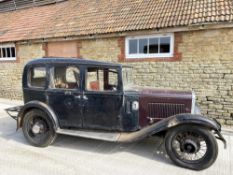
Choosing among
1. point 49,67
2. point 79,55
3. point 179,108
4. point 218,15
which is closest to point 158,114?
point 179,108

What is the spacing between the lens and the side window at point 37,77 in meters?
4.57

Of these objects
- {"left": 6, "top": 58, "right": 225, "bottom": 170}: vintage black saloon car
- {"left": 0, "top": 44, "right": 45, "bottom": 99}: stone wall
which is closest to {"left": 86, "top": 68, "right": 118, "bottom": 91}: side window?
{"left": 6, "top": 58, "right": 225, "bottom": 170}: vintage black saloon car

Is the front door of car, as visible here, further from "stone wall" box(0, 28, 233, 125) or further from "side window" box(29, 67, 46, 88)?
"stone wall" box(0, 28, 233, 125)

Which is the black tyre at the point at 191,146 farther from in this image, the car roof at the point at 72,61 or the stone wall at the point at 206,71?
the stone wall at the point at 206,71

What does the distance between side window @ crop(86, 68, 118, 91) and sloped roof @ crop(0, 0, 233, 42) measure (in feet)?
10.6

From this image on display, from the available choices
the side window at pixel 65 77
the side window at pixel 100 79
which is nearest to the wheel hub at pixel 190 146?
the side window at pixel 100 79

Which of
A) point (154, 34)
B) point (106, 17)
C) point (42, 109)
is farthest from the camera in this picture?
Answer: point (106, 17)

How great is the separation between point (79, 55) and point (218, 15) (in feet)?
17.4

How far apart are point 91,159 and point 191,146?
1.90 meters

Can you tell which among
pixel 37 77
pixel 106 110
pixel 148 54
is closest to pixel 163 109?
pixel 106 110

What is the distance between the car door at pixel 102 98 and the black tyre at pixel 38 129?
82 centimetres

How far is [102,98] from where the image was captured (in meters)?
4.13

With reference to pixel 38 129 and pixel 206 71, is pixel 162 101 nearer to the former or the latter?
pixel 38 129

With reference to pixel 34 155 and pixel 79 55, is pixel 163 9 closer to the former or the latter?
pixel 79 55
